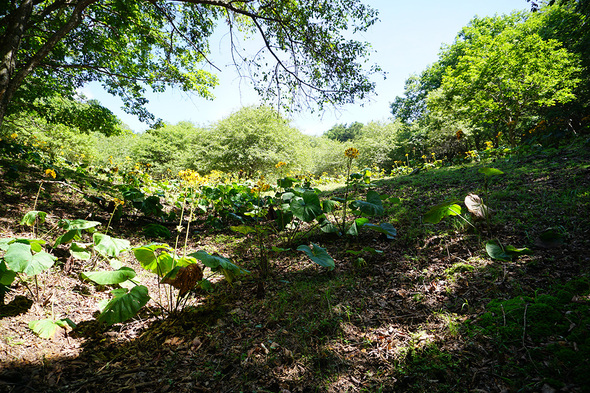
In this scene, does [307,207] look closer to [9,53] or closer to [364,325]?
[364,325]

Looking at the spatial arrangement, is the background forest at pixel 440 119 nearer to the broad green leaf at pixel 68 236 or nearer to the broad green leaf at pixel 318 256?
the broad green leaf at pixel 318 256

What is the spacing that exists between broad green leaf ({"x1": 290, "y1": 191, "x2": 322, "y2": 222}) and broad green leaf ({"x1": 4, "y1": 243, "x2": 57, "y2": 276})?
1855 millimetres

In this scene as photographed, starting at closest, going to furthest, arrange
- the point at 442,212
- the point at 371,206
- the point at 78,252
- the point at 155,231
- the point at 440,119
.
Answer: the point at 78,252, the point at 442,212, the point at 371,206, the point at 155,231, the point at 440,119

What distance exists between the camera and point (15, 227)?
269cm

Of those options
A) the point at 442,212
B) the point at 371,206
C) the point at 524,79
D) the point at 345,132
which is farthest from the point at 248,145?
the point at 345,132

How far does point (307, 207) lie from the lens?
8.33 ft

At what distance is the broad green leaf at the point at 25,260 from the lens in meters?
1.28

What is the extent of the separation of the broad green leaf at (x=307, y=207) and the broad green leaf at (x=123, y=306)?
1.44 meters

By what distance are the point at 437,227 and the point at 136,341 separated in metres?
3.25

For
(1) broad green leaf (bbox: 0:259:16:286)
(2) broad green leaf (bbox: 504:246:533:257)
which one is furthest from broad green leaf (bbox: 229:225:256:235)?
(2) broad green leaf (bbox: 504:246:533:257)

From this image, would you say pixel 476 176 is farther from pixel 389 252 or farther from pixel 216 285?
pixel 216 285

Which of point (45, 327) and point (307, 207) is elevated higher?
point (307, 207)

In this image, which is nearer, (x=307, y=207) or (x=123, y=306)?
(x=123, y=306)

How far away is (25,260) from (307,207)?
84.1 inches
